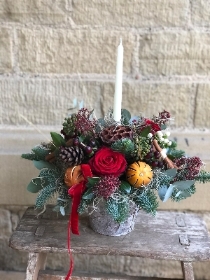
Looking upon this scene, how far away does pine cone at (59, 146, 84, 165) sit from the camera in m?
0.79

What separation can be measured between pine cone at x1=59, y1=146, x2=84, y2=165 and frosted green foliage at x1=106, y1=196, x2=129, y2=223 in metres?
0.10

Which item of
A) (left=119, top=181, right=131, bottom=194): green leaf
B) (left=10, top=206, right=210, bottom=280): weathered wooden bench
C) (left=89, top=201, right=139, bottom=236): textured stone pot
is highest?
(left=119, top=181, right=131, bottom=194): green leaf

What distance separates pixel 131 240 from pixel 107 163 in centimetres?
22

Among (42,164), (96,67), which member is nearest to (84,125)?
(42,164)

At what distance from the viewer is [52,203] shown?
3.81 ft

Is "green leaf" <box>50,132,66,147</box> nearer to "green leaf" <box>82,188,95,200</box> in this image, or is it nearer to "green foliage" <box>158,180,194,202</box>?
"green leaf" <box>82,188,95,200</box>

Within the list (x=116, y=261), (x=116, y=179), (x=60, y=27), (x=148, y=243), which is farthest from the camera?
(x=116, y=261)

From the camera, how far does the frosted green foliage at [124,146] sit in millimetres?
773

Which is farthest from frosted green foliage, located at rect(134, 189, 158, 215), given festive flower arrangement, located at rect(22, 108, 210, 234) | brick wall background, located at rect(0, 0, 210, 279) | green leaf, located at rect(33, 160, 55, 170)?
brick wall background, located at rect(0, 0, 210, 279)

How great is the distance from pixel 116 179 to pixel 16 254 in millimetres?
671

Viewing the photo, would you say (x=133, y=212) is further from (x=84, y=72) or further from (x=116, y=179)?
(x=84, y=72)

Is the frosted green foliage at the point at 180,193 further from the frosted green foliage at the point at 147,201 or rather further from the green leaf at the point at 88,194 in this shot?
the green leaf at the point at 88,194

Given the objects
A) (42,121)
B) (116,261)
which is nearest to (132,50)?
(42,121)

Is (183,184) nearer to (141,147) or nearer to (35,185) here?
(141,147)
